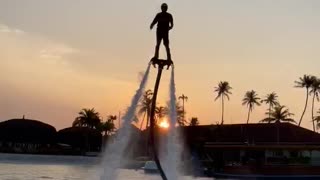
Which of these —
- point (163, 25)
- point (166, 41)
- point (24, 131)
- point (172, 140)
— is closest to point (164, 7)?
point (163, 25)

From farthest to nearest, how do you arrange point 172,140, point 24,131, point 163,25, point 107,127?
point 107,127 < point 24,131 < point 172,140 < point 163,25

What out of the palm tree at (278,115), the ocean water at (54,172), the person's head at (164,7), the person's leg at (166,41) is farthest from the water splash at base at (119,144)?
the palm tree at (278,115)

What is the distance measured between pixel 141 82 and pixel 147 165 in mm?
74884

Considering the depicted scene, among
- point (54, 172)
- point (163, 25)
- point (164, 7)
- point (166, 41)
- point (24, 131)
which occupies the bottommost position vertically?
point (54, 172)

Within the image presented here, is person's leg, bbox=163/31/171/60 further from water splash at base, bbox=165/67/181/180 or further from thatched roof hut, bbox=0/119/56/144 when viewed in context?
thatched roof hut, bbox=0/119/56/144

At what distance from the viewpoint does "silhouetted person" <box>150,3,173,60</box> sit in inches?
758

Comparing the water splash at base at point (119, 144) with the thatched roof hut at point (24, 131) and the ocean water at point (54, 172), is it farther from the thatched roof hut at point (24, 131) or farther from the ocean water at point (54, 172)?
the thatched roof hut at point (24, 131)

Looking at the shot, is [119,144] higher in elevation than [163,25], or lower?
lower

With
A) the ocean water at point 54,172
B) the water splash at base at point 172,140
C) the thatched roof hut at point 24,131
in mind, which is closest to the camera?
the water splash at base at point 172,140

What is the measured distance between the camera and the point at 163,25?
19.3 meters

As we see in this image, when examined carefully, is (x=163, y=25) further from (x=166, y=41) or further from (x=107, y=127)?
(x=107, y=127)

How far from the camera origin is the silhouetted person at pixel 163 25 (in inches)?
758

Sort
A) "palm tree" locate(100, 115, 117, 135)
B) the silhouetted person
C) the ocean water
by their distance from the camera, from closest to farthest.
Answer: the silhouetted person
the ocean water
"palm tree" locate(100, 115, 117, 135)

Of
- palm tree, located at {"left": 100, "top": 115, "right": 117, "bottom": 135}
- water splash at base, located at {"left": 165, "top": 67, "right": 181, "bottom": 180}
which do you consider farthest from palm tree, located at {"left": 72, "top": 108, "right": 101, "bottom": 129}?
water splash at base, located at {"left": 165, "top": 67, "right": 181, "bottom": 180}
